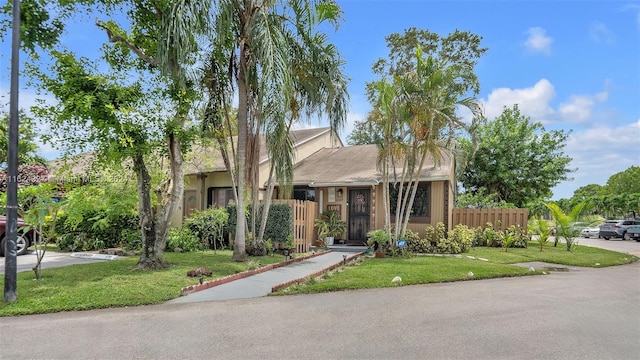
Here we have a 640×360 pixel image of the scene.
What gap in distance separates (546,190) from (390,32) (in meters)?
15.6

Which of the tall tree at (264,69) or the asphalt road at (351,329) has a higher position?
the tall tree at (264,69)

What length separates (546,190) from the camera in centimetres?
2603

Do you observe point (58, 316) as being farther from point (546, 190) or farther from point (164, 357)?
point (546, 190)

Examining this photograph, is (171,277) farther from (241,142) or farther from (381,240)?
(381,240)

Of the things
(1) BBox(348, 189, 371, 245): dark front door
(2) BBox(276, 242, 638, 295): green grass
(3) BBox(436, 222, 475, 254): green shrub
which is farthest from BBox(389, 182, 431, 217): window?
(2) BBox(276, 242, 638, 295): green grass

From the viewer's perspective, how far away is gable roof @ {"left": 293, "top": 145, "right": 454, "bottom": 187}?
15155mm

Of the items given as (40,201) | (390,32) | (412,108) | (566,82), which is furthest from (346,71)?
(390,32)

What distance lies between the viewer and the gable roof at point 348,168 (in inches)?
597

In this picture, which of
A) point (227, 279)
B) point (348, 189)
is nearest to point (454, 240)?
point (348, 189)

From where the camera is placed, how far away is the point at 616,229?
101 feet

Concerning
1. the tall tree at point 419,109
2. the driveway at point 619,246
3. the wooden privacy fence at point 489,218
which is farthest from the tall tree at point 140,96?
the driveway at point 619,246

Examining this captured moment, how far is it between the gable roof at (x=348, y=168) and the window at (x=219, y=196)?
3042 millimetres

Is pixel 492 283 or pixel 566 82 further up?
pixel 566 82

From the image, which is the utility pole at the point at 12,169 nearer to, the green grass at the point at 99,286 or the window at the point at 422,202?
the green grass at the point at 99,286
